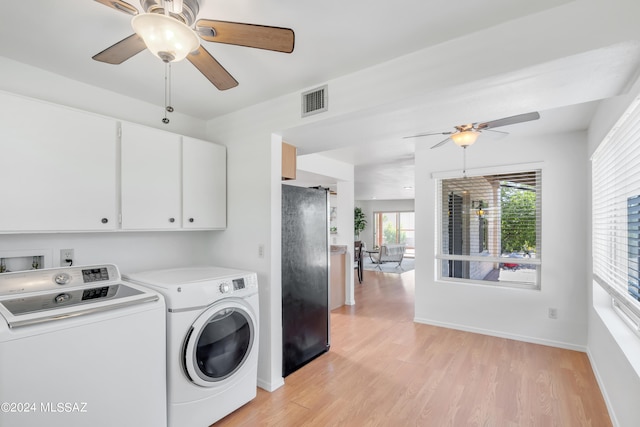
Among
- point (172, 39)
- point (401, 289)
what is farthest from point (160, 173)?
point (401, 289)

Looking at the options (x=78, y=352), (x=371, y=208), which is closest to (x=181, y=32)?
(x=78, y=352)

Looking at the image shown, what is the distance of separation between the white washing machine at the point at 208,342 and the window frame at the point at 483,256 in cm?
273

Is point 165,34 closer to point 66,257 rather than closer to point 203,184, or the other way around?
point 203,184

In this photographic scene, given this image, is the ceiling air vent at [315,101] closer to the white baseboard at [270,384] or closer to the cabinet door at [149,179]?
the cabinet door at [149,179]

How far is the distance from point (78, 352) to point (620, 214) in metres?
3.44

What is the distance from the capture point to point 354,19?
5.32 ft

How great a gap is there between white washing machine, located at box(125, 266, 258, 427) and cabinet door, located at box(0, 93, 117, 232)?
0.59 metres

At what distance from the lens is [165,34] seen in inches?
49.4

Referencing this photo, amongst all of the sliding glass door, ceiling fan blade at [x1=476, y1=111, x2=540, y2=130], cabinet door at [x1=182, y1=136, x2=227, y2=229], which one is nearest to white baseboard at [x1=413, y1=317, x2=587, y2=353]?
ceiling fan blade at [x1=476, y1=111, x2=540, y2=130]

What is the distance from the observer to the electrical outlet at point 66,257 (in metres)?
2.28

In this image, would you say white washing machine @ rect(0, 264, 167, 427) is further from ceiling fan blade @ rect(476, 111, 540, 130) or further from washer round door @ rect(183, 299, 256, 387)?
ceiling fan blade @ rect(476, 111, 540, 130)

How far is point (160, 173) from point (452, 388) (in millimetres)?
2890

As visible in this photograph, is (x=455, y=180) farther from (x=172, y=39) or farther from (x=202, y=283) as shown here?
(x=172, y=39)

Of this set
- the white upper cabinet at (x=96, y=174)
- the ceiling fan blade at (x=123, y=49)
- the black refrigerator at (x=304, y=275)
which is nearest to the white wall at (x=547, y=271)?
the black refrigerator at (x=304, y=275)
